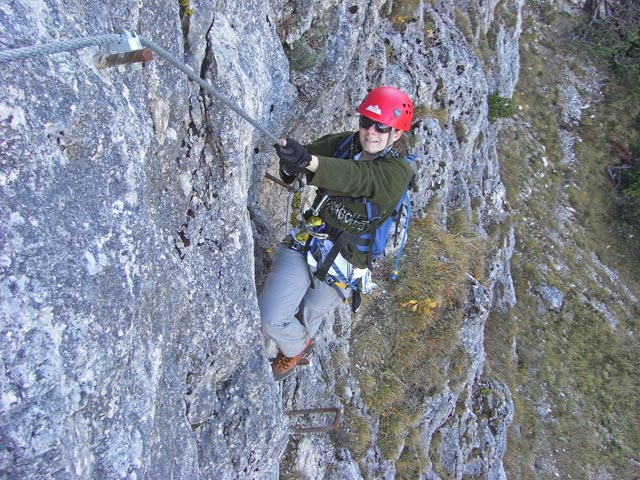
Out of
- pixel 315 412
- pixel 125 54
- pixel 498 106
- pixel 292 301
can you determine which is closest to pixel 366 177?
pixel 292 301

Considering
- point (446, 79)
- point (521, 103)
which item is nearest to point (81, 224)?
point (446, 79)

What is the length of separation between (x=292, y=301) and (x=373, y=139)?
86.0 inches

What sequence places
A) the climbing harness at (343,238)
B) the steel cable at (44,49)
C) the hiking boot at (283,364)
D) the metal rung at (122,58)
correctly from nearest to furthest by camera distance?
the steel cable at (44,49) → the metal rung at (122,58) → the climbing harness at (343,238) → the hiking boot at (283,364)

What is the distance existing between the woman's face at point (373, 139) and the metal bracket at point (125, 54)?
261 cm

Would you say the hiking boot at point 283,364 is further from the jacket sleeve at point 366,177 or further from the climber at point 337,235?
the jacket sleeve at point 366,177

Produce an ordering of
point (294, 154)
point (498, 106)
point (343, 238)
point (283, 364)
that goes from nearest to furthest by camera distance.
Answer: point (294, 154) → point (343, 238) → point (283, 364) → point (498, 106)

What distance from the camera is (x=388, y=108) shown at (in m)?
5.34

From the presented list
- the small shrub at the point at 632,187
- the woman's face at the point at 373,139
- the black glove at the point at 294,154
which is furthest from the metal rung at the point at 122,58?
the small shrub at the point at 632,187

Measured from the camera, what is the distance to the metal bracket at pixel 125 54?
310cm

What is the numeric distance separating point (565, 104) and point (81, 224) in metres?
28.5

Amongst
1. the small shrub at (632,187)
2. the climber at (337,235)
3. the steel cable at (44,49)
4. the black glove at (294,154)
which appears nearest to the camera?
the steel cable at (44,49)

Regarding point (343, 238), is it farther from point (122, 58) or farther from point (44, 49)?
point (44, 49)

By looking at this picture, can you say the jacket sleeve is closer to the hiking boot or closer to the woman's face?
the woman's face

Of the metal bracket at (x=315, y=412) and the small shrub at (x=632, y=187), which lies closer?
the metal bracket at (x=315, y=412)
